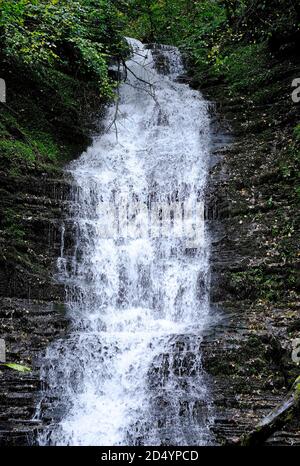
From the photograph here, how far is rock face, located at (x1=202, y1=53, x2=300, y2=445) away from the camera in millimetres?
8203

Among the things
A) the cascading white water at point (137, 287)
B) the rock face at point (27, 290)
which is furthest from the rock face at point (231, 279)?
the cascading white water at point (137, 287)

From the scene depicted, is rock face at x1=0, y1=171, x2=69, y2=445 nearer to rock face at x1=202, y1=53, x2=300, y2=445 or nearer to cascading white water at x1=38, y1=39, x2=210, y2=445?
cascading white water at x1=38, y1=39, x2=210, y2=445

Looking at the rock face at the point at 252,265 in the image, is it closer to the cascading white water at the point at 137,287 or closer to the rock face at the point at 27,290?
the cascading white water at the point at 137,287

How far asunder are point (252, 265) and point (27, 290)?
15.9 ft

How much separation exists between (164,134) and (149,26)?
29.5ft

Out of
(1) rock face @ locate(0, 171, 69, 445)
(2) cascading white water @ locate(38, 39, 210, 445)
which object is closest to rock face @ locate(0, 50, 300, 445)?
(1) rock face @ locate(0, 171, 69, 445)

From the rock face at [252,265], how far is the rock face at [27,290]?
3065mm

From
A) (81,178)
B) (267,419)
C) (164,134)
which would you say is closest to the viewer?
(267,419)

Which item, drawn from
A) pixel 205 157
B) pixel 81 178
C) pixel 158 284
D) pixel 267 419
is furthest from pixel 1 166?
pixel 267 419

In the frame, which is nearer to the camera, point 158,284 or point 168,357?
point 168,357

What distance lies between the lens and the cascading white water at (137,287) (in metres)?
8.02

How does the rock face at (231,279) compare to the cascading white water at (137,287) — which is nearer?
the cascading white water at (137,287)
